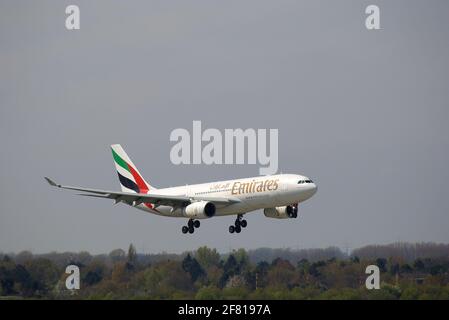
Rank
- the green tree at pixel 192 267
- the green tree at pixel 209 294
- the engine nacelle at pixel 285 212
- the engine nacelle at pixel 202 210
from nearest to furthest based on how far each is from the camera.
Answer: the green tree at pixel 209 294 < the green tree at pixel 192 267 < the engine nacelle at pixel 202 210 < the engine nacelle at pixel 285 212

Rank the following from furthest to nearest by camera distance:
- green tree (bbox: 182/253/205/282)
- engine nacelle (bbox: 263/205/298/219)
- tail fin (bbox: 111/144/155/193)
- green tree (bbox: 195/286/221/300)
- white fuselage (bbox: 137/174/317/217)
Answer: tail fin (bbox: 111/144/155/193)
engine nacelle (bbox: 263/205/298/219)
green tree (bbox: 182/253/205/282)
white fuselage (bbox: 137/174/317/217)
green tree (bbox: 195/286/221/300)

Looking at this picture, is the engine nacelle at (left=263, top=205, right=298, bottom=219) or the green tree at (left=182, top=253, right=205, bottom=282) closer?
the green tree at (left=182, top=253, right=205, bottom=282)

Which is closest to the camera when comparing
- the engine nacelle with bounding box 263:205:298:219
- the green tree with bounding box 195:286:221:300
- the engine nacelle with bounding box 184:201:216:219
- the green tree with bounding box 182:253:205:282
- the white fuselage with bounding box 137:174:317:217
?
the green tree with bounding box 195:286:221:300

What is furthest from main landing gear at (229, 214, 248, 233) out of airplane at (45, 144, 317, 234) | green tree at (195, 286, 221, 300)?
green tree at (195, 286, 221, 300)

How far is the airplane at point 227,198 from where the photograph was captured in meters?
110

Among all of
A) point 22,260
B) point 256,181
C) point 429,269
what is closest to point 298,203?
point 256,181

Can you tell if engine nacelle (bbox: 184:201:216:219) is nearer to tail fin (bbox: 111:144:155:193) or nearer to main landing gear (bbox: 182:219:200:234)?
main landing gear (bbox: 182:219:200:234)

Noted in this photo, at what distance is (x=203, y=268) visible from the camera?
116938mm

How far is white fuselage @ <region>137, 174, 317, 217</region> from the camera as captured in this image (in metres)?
110

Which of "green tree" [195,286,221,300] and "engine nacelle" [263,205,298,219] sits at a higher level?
"engine nacelle" [263,205,298,219]

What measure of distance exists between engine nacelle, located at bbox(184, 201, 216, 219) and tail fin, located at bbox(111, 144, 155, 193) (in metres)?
12.1

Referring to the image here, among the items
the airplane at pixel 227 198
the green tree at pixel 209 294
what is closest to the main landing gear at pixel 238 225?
the airplane at pixel 227 198

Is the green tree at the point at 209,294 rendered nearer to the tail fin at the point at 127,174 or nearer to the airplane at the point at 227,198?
the airplane at the point at 227,198
